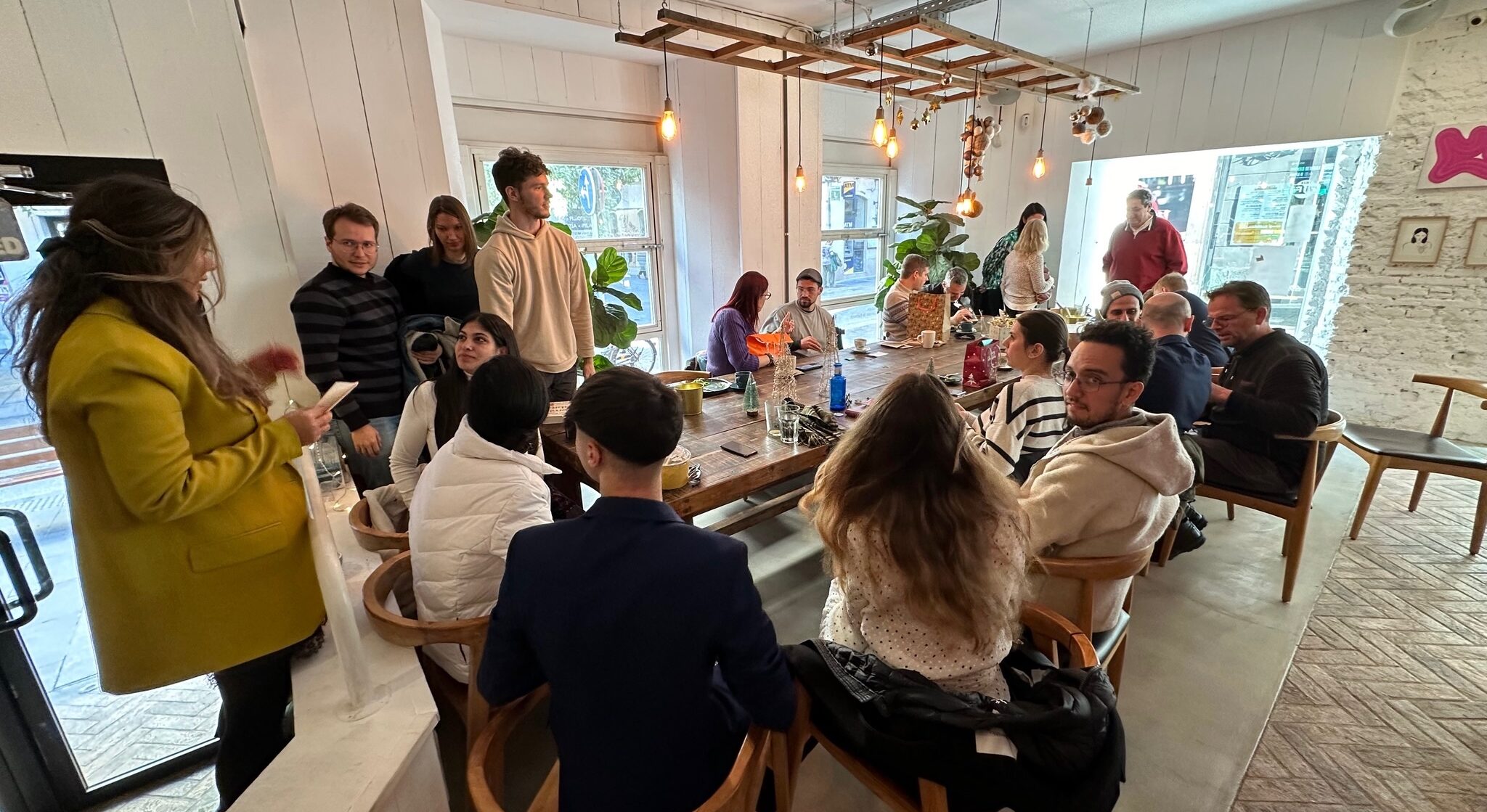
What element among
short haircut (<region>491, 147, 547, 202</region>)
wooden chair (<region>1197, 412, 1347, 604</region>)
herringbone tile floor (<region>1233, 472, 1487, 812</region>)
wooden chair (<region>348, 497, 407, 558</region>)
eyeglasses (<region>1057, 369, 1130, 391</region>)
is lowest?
herringbone tile floor (<region>1233, 472, 1487, 812</region>)

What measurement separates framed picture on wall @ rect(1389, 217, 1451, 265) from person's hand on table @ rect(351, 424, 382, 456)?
6405 mm

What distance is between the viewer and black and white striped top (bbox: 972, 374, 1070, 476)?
6.46 feet

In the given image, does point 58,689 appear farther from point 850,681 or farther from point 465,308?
point 850,681

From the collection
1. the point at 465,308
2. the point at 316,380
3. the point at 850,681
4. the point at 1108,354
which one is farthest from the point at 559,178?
the point at 850,681

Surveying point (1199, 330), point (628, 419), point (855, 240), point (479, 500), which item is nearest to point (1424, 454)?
point (1199, 330)

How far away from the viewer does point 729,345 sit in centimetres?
335

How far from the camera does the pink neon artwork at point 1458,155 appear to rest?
3725 mm

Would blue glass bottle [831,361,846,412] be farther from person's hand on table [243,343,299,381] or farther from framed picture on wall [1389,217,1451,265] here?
framed picture on wall [1389,217,1451,265]

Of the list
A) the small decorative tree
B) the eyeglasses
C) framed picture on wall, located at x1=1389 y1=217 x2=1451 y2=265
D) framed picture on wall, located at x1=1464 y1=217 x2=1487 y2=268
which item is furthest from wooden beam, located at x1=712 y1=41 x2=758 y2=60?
framed picture on wall, located at x1=1464 y1=217 x2=1487 y2=268

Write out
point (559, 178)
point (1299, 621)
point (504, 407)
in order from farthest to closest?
point (559, 178) < point (1299, 621) < point (504, 407)

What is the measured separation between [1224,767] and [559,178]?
188 inches

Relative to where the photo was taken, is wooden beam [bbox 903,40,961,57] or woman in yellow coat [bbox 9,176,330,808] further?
wooden beam [bbox 903,40,961,57]

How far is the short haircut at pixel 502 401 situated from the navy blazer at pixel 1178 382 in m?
2.32

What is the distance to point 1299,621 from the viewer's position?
91.2 inches
